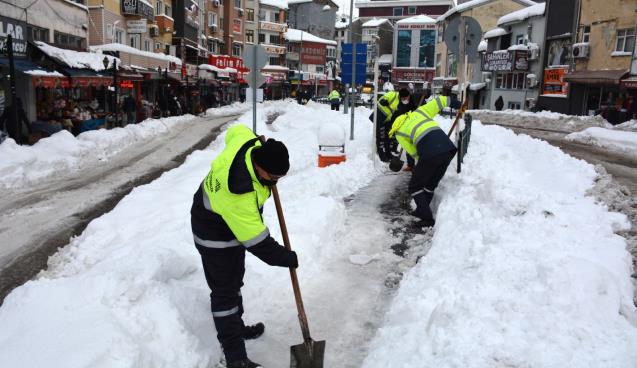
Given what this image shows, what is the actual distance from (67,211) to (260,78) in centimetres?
431

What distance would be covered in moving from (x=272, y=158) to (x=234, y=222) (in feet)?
1.65

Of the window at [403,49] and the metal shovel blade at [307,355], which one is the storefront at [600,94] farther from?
the window at [403,49]

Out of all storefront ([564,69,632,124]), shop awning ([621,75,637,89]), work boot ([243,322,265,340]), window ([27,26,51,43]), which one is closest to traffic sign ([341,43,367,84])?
work boot ([243,322,265,340])

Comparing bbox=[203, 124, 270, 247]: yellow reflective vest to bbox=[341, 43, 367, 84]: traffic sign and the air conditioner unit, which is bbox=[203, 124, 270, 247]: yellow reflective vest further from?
the air conditioner unit

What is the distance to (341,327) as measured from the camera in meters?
4.46

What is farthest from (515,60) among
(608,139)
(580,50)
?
(608,139)

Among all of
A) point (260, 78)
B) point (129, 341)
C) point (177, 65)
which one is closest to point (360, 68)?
point (260, 78)

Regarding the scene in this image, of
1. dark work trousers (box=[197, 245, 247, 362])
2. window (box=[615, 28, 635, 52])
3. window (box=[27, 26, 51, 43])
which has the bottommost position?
dark work trousers (box=[197, 245, 247, 362])

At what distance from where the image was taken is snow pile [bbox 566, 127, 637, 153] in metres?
15.5

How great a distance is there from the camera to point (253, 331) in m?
4.26

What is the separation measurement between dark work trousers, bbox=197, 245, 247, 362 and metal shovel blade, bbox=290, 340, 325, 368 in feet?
1.25

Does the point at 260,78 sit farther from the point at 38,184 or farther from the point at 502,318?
the point at 502,318

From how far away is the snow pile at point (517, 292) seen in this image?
3.16 metres

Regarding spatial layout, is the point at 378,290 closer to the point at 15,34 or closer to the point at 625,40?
the point at 15,34
